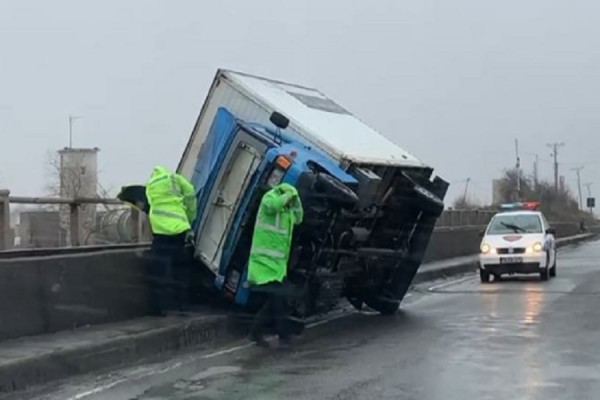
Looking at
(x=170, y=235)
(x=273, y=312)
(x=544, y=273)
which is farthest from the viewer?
(x=544, y=273)

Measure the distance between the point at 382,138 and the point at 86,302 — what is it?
5.42 metres

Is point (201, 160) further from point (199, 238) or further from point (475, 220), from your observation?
point (475, 220)

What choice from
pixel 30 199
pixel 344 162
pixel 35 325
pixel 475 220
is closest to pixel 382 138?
pixel 344 162

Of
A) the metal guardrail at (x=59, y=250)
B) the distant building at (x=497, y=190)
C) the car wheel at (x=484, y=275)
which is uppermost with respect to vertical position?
the distant building at (x=497, y=190)

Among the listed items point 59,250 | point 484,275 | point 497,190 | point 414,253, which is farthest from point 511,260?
point 497,190

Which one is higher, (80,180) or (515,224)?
(80,180)

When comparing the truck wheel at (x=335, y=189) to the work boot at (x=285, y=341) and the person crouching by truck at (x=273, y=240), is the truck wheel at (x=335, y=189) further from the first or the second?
the work boot at (x=285, y=341)

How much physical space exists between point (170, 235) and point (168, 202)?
1.33 feet

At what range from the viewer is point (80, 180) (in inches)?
631

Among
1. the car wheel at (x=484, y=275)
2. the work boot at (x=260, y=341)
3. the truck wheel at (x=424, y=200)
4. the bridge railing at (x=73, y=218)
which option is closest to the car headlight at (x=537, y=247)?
the car wheel at (x=484, y=275)

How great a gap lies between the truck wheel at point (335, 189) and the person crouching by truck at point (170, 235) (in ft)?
5.36

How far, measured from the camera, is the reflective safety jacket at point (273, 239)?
11.4 meters

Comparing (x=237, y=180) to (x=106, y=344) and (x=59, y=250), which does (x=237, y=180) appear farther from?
(x=106, y=344)

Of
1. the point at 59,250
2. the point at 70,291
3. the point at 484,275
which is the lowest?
the point at 484,275
